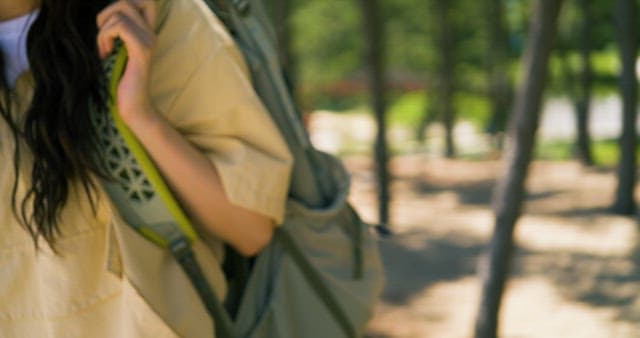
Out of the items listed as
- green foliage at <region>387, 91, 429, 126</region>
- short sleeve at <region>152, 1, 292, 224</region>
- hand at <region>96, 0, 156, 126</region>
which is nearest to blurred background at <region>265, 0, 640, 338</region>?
short sleeve at <region>152, 1, 292, 224</region>

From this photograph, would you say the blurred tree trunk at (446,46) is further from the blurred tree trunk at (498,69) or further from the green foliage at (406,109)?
the green foliage at (406,109)

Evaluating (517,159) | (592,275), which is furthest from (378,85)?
(517,159)

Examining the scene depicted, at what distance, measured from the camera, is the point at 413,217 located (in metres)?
12.0

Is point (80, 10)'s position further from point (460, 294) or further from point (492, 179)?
point (492, 179)

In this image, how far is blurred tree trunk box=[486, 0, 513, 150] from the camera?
677 inches

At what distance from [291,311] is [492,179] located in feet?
50.3

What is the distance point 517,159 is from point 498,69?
1561 centimetres

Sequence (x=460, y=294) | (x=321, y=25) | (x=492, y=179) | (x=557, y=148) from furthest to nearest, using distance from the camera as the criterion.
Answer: (x=557, y=148) → (x=321, y=25) → (x=492, y=179) → (x=460, y=294)

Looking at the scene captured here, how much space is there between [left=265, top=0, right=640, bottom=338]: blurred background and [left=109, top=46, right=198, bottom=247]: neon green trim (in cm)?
42

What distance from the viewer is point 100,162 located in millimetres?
1530

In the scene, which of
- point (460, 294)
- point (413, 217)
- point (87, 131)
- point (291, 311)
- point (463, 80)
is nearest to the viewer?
point (87, 131)

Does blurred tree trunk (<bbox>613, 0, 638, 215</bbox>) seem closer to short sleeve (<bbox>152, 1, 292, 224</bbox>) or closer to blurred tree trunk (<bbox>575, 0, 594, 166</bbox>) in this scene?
blurred tree trunk (<bbox>575, 0, 594, 166</bbox>)

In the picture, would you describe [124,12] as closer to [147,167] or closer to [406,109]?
[147,167]

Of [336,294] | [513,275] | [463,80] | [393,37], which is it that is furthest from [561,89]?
[336,294]
